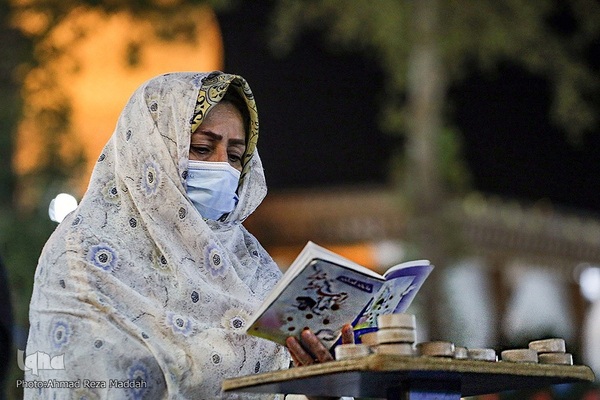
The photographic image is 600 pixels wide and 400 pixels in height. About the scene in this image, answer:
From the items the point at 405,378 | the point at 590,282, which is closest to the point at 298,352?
the point at 405,378

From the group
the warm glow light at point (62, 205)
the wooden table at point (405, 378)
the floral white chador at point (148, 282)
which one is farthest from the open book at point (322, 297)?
the warm glow light at point (62, 205)

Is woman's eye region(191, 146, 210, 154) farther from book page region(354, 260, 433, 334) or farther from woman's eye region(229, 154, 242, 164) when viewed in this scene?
book page region(354, 260, 433, 334)

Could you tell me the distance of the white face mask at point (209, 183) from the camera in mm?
2510

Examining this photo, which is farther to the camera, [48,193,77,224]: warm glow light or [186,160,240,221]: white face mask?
[48,193,77,224]: warm glow light

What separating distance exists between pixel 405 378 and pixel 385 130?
9.93m

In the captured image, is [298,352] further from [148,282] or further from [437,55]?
[437,55]

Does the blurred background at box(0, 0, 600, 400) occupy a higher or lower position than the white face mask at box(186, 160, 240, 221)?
higher

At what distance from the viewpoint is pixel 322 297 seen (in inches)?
81.8

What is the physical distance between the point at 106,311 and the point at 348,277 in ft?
1.73

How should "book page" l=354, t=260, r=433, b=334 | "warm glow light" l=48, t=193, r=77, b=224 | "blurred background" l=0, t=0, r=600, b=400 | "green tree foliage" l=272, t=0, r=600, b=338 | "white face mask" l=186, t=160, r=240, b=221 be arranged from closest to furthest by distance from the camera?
"book page" l=354, t=260, r=433, b=334
"white face mask" l=186, t=160, r=240, b=221
"warm glow light" l=48, t=193, r=77, b=224
"blurred background" l=0, t=0, r=600, b=400
"green tree foliage" l=272, t=0, r=600, b=338

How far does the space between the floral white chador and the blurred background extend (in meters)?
0.16

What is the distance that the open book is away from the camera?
1993 mm

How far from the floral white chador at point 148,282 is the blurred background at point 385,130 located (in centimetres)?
16

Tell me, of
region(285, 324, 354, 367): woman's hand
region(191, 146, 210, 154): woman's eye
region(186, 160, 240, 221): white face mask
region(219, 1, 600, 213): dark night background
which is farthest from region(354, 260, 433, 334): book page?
region(219, 1, 600, 213): dark night background
